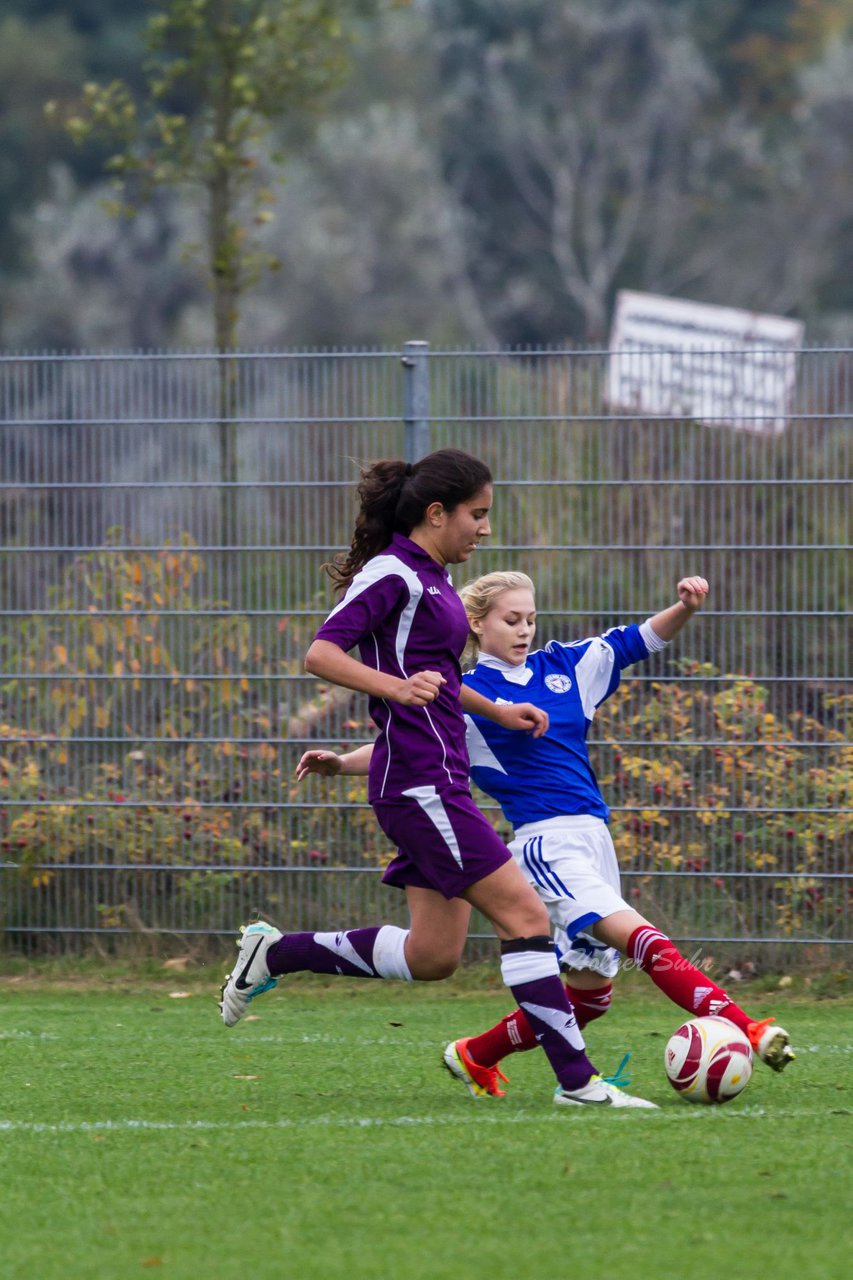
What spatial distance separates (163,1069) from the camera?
22.0ft

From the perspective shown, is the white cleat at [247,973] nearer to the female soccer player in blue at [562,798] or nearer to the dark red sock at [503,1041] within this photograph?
the female soccer player in blue at [562,798]

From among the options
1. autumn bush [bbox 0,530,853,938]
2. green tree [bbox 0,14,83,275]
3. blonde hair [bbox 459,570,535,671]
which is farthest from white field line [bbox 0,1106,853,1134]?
green tree [bbox 0,14,83,275]

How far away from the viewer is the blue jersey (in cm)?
611

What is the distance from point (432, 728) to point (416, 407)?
316cm

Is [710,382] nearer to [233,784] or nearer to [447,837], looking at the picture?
[233,784]

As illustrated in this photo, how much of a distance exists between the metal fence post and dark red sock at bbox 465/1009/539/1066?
10.2ft

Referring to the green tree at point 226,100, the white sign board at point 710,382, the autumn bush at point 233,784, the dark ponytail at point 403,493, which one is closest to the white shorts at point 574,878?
the dark ponytail at point 403,493

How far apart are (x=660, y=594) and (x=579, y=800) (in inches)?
99.8

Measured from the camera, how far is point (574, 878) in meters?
5.98

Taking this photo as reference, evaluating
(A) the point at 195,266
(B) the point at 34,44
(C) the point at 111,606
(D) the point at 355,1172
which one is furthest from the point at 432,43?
(D) the point at 355,1172

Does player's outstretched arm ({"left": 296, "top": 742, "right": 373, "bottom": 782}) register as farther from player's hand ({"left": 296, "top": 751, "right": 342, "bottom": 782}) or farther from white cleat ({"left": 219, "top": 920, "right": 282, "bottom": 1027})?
white cleat ({"left": 219, "top": 920, "right": 282, "bottom": 1027})

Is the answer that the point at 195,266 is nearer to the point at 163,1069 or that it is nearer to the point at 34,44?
the point at 163,1069

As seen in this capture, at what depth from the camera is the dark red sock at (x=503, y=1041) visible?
6020 millimetres

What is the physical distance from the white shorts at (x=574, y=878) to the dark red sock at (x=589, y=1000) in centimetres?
6
